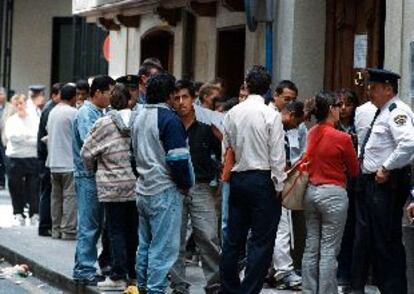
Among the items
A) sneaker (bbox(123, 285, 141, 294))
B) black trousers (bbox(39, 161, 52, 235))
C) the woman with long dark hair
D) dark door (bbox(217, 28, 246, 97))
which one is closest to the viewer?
sneaker (bbox(123, 285, 141, 294))

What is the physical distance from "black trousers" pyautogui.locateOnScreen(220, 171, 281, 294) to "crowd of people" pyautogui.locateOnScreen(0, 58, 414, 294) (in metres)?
0.01

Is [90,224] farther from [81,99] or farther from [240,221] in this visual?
[81,99]

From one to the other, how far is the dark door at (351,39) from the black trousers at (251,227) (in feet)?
12.1

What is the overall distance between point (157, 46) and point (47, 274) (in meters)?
9.76

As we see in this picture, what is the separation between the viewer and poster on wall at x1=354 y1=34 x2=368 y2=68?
605 inches

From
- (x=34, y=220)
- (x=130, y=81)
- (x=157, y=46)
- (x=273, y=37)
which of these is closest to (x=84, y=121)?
(x=130, y=81)

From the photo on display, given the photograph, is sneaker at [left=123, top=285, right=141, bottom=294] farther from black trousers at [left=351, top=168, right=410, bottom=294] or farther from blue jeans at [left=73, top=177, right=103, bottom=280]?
black trousers at [left=351, top=168, right=410, bottom=294]

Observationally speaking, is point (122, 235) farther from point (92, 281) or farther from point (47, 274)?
point (47, 274)

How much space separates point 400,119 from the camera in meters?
11.6

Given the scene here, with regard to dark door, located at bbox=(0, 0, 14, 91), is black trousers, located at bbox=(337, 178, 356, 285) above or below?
below

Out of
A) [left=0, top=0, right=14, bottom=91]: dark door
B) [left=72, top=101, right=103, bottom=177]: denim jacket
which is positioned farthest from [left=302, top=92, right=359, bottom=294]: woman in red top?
[left=0, top=0, right=14, bottom=91]: dark door

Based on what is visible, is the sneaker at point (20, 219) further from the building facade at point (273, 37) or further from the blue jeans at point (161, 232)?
the blue jeans at point (161, 232)

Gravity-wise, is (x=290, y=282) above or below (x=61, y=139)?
below

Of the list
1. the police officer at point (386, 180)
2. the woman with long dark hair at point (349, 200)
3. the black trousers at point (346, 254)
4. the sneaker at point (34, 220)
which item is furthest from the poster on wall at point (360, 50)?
the sneaker at point (34, 220)
